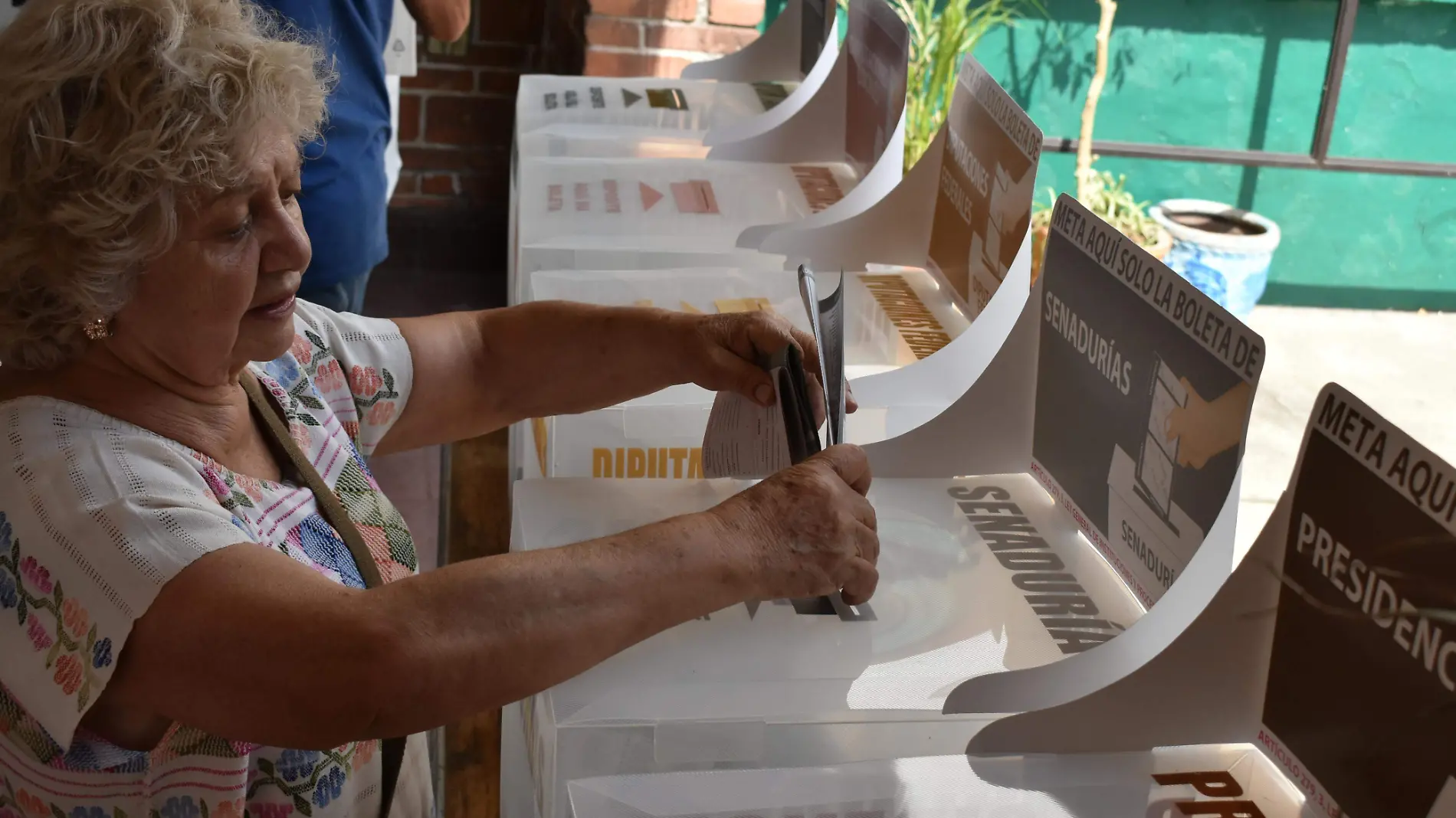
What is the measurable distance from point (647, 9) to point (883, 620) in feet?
7.72

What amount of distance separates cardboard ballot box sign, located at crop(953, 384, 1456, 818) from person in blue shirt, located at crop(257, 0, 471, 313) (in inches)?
53.7

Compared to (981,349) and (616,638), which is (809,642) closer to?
(616,638)

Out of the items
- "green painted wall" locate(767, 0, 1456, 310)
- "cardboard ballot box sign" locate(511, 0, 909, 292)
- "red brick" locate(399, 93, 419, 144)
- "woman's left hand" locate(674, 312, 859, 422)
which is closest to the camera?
"woman's left hand" locate(674, 312, 859, 422)

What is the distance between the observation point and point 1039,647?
1.03m

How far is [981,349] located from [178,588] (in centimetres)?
84

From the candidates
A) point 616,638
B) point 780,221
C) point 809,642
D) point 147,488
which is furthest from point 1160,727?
point 780,221

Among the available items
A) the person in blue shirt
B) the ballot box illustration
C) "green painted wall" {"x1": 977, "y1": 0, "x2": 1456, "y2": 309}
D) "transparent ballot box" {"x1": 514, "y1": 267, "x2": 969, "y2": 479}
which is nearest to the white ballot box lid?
"transparent ballot box" {"x1": 514, "y1": 267, "x2": 969, "y2": 479}

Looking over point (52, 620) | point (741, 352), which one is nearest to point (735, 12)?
point (741, 352)

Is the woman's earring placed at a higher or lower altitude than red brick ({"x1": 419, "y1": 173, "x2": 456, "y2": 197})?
higher

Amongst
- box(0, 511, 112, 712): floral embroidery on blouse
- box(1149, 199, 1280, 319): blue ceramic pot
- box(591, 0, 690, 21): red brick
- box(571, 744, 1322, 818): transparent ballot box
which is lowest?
box(1149, 199, 1280, 319): blue ceramic pot

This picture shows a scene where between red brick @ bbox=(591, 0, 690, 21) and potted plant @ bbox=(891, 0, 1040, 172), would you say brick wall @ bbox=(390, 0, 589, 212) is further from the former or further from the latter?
potted plant @ bbox=(891, 0, 1040, 172)

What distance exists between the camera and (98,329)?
3.19ft

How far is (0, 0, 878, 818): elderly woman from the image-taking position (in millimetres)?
876

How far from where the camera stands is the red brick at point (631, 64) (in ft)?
10.5
